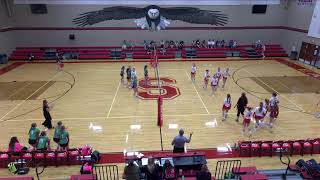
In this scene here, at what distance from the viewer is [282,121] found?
14.5 meters

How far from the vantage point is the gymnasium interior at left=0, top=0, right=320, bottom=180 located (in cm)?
1047

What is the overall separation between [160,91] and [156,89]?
3.51 meters

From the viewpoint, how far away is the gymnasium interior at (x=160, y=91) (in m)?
10.5

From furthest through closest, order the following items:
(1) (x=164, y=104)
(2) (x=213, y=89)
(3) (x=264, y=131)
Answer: (2) (x=213, y=89) → (1) (x=164, y=104) → (3) (x=264, y=131)

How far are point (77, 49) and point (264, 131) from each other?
78.9 feet

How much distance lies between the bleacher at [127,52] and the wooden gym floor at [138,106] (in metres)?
4.61

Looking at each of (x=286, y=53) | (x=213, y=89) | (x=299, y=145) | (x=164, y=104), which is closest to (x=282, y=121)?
(x=299, y=145)

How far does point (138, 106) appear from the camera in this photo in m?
16.6

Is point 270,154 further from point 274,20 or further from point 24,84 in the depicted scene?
point 274,20

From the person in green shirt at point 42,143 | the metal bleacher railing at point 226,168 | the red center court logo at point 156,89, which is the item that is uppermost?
the person in green shirt at point 42,143

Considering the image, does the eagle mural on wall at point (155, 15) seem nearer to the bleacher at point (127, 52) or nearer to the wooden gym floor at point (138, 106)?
the bleacher at point (127, 52)

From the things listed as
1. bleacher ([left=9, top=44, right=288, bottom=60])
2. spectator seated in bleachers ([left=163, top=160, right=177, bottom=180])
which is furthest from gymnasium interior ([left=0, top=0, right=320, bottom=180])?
bleacher ([left=9, top=44, right=288, bottom=60])

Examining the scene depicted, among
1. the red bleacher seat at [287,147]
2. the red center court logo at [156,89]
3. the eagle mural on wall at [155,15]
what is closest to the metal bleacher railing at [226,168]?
the red bleacher seat at [287,147]

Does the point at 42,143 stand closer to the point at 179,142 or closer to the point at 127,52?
the point at 179,142
